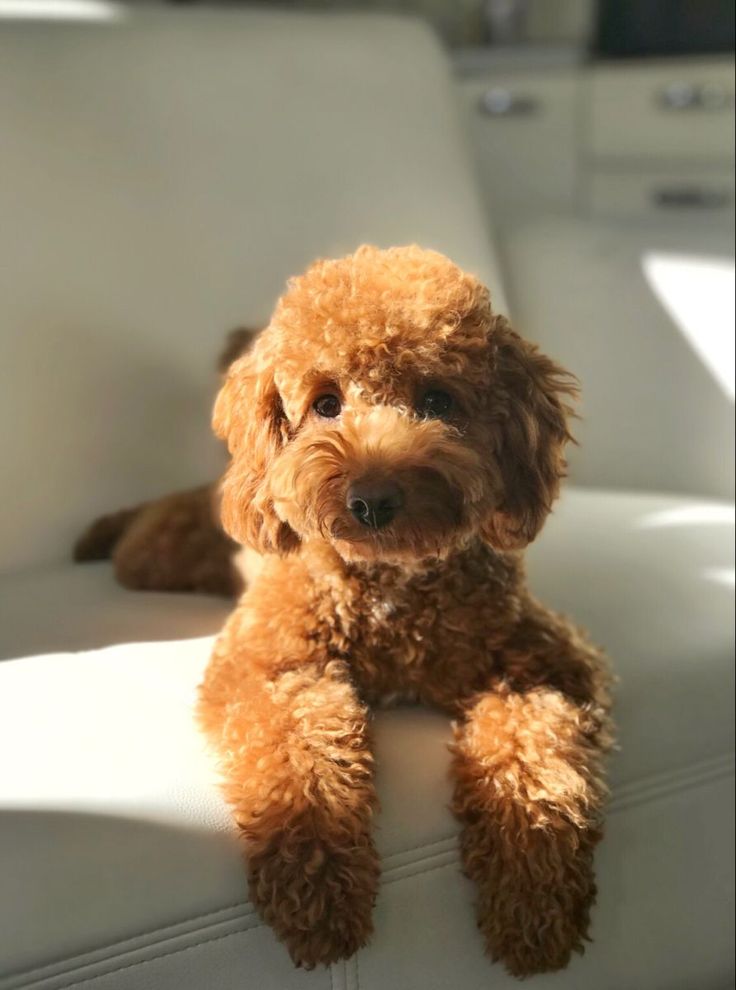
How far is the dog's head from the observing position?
0.95 metres

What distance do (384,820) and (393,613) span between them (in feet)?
0.63

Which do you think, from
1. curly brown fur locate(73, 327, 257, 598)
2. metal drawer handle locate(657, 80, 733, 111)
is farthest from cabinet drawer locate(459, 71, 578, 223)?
curly brown fur locate(73, 327, 257, 598)

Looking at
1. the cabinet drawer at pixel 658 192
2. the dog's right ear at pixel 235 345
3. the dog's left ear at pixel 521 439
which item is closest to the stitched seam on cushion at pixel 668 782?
the dog's left ear at pixel 521 439

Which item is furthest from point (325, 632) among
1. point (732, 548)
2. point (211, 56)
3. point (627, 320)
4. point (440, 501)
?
point (211, 56)

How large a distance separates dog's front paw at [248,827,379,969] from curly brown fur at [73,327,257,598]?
501 millimetres

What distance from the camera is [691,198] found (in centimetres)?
260

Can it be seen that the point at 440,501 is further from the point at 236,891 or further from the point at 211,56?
the point at 211,56

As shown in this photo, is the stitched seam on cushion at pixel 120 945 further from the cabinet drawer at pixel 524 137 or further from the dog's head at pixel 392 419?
the cabinet drawer at pixel 524 137

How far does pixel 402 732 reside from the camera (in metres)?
1.08

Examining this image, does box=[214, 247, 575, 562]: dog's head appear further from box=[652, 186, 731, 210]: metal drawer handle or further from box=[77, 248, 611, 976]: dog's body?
box=[652, 186, 731, 210]: metal drawer handle

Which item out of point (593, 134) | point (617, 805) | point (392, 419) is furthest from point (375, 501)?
point (593, 134)

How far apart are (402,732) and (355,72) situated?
115 centimetres

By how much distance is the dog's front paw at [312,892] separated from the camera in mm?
932

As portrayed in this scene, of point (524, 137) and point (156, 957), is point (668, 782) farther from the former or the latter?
point (524, 137)
